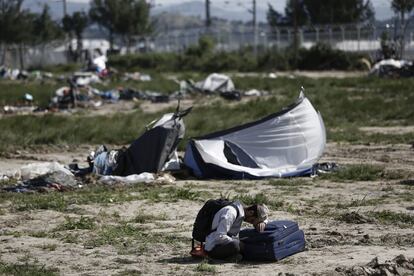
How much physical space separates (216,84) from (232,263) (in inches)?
1167

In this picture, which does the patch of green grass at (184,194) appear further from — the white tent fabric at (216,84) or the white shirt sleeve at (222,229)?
the white tent fabric at (216,84)

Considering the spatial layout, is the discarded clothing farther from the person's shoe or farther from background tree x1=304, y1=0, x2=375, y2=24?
background tree x1=304, y1=0, x2=375, y2=24

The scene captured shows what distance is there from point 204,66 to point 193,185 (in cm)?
4512

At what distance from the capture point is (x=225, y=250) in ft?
33.6

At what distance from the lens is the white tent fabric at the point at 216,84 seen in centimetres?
3928

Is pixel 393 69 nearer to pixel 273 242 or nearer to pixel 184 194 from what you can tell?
pixel 184 194

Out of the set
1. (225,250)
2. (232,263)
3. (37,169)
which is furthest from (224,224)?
(37,169)

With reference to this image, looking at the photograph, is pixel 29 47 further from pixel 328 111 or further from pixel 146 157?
pixel 146 157

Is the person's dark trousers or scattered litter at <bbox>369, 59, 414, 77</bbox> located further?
scattered litter at <bbox>369, 59, 414, 77</bbox>

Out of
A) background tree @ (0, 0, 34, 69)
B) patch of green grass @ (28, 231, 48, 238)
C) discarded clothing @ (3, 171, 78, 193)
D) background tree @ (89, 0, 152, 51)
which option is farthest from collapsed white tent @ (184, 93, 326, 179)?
background tree @ (89, 0, 152, 51)

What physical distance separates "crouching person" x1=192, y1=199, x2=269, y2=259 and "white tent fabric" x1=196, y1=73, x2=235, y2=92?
28561mm

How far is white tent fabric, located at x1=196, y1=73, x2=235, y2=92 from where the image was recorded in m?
39.3

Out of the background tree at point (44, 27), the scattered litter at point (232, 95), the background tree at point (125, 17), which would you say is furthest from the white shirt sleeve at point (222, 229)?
the background tree at point (44, 27)

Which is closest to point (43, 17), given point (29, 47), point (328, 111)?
point (29, 47)
